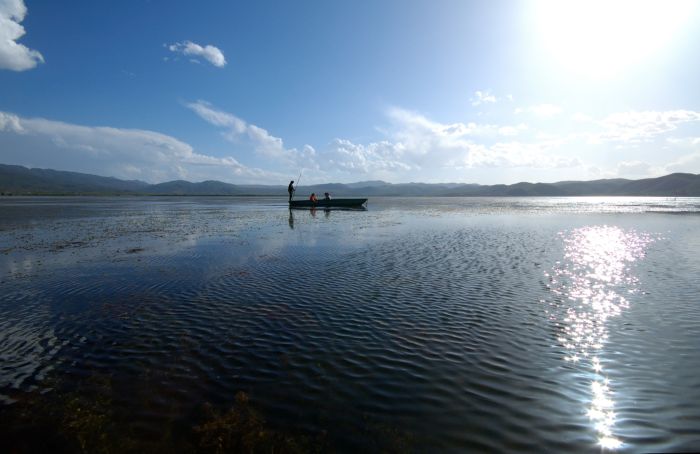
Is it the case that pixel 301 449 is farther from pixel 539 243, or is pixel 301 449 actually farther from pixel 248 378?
pixel 539 243

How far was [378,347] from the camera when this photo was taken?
9070 mm

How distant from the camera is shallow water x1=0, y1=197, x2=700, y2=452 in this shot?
6129 mm

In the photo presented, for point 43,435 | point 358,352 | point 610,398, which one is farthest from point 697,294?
point 43,435

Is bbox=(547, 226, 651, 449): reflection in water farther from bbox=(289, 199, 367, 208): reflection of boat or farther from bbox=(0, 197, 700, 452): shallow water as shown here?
bbox=(289, 199, 367, 208): reflection of boat

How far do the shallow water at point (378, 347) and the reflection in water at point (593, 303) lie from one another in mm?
64

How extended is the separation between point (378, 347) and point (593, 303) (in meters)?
8.88

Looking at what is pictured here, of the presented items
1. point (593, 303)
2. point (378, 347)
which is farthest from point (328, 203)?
point (378, 347)

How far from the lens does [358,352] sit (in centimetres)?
878

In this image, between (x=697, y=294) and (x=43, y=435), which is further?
(x=697, y=294)

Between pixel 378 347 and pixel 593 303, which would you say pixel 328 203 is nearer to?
pixel 593 303

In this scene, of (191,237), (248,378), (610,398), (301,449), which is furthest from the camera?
(191,237)

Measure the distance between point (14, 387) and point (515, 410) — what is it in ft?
31.8

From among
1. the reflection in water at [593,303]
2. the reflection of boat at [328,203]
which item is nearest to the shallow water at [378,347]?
the reflection in water at [593,303]

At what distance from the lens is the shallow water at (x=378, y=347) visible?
6.13m
